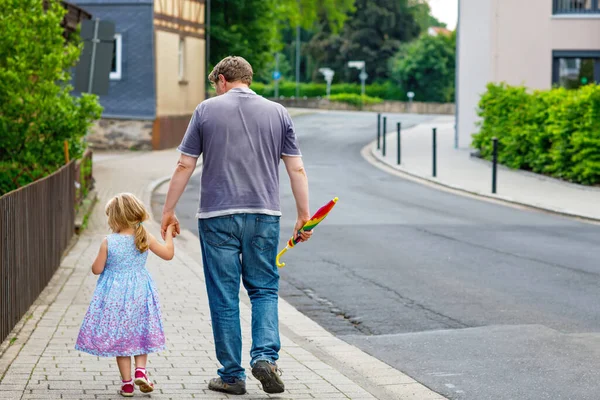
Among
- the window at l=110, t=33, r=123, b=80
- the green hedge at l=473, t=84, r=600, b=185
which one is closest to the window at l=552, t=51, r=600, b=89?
the green hedge at l=473, t=84, r=600, b=185

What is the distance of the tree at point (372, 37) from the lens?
86.6m

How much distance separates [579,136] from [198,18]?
65.8 ft

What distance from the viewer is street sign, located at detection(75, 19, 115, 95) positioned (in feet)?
53.4

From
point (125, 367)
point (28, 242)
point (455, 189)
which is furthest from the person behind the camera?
point (455, 189)

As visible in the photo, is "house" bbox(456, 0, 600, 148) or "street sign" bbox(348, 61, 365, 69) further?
"street sign" bbox(348, 61, 365, 69)

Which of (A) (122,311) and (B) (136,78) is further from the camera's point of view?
(B) (136,78)

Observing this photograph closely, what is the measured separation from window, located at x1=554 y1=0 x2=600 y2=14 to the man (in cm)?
2796

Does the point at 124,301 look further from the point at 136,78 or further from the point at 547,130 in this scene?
the point at 136,78

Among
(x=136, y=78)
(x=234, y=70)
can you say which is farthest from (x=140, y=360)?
(x=136, y=78)

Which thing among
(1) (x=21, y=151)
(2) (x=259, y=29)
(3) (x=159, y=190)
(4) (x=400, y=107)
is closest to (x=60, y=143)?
(1) (x=21, y=151)

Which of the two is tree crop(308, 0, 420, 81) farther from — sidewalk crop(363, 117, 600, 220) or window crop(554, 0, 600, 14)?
window crop(554, 0, 600, 14)

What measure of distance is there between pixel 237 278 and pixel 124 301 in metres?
0.62

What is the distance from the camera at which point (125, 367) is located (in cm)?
614

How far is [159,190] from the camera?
23.5 m
